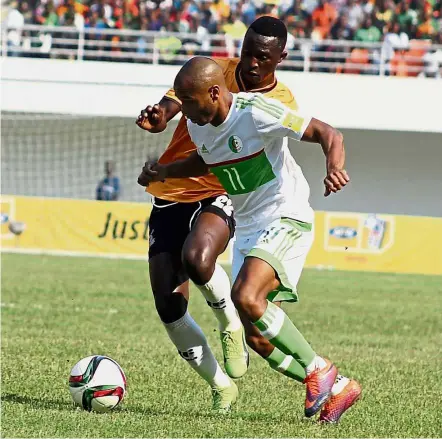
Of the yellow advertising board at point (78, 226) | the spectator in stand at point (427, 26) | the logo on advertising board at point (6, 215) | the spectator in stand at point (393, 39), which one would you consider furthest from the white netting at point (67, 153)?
the spectator in stand at point (427, 26)

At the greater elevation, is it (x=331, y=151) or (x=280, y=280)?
(x=331, y=151)

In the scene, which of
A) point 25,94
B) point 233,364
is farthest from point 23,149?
point 233,364

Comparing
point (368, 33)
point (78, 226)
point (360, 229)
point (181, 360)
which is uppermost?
point (368, 33)

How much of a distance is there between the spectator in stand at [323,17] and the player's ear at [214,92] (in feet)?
72.4

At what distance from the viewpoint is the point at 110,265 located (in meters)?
21.3

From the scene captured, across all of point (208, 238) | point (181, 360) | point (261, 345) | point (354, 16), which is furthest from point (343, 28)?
point (261, 345)

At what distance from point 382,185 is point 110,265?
1170cm

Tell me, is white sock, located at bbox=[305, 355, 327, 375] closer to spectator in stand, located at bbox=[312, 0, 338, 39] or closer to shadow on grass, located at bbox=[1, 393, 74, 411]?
shadow on grass, located at bbox=[1, 393, 74, 411]

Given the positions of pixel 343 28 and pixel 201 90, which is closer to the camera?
pixel 201 90

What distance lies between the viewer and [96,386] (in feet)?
21.5

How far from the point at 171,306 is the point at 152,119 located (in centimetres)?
128

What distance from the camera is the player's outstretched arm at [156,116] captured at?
6.57 metres

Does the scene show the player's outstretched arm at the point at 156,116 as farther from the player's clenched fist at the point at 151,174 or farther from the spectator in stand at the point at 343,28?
the spectator in stand at the point at 343,28

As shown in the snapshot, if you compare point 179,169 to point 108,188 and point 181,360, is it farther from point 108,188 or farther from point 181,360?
point 108,188
